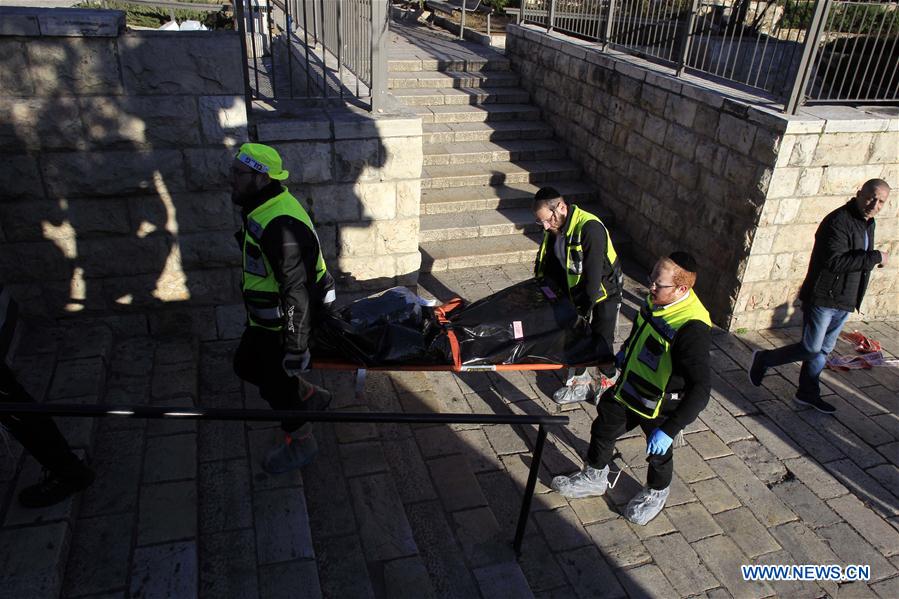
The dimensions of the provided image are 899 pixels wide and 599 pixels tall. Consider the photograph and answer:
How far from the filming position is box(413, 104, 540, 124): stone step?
357 inches

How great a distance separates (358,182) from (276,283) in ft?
6.95

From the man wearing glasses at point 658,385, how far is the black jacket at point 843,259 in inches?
73.3

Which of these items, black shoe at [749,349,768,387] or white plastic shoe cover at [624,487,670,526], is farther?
black shoe at [749,349,768,387]

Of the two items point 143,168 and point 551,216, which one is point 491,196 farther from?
point 143,168

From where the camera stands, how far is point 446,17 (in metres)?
14.0

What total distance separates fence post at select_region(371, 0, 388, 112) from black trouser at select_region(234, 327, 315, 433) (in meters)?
2.62

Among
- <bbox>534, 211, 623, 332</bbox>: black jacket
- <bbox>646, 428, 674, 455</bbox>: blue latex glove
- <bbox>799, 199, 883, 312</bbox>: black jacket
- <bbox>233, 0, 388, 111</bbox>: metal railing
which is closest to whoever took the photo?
<bbox>646, 428, 674, 455</bbox>: blue latex glove

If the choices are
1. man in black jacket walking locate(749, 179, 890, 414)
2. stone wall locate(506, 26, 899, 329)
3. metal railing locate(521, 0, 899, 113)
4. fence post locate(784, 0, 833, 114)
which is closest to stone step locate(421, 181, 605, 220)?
stone wall locate(506, 26, 899, 329)

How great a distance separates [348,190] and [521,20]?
6.27 meters

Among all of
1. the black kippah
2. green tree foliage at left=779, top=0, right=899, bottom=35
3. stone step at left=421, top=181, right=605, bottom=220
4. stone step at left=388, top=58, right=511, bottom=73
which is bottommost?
stone step at left=421, top=181, right=605, bottom=220

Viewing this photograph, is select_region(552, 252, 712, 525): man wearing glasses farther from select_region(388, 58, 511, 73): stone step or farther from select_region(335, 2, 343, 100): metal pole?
select_region(388, 58, 511, 73): stone step

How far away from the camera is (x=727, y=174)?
6.38 m

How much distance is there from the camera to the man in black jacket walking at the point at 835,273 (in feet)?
15.8

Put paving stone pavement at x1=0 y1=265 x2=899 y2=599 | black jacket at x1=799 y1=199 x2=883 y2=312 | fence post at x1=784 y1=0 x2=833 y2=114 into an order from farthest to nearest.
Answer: fence post at x1=784 y1=0 x2=833 y2=114 → black jacket at x1=799 y1=199 x2=883 y2=312 → paving stone pavement at x1=0 y1=265 x2=899 y2=599
